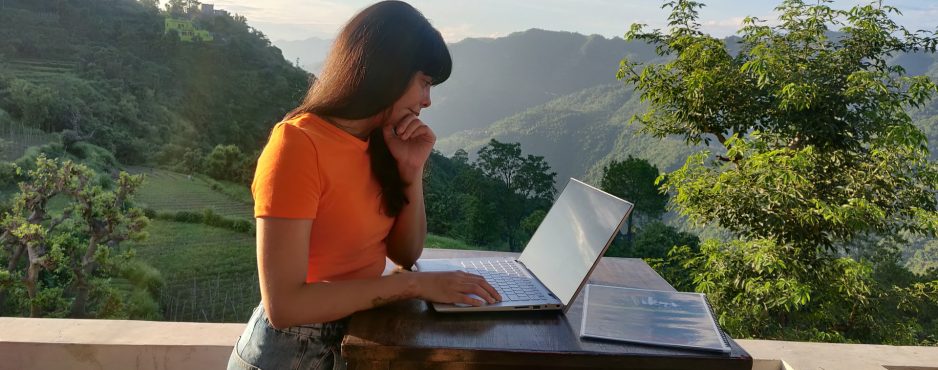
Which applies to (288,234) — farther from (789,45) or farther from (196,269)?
(196,269)

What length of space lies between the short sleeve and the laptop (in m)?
0.25

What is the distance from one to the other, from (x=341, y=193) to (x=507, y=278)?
1.28ft

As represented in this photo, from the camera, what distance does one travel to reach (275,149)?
933mm

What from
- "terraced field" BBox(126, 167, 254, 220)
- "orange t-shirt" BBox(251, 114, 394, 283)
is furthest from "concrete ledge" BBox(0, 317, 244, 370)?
"terraced field" BBox(126, 167, 254, 220)

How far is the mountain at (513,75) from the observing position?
600 centimetres

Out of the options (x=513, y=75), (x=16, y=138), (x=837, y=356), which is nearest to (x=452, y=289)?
→ (x=837, y=356)

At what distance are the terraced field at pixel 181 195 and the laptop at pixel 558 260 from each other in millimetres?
3659

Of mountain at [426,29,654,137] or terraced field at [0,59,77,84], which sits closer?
terraced field at [0,59,77,84]

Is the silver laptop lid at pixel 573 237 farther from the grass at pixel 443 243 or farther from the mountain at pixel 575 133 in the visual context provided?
the mountain at pixel 575 133

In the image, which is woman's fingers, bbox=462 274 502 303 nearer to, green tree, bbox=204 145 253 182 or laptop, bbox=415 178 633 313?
laptop, bbox=415 178 633 313

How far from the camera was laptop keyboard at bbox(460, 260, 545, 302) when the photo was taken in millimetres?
1122

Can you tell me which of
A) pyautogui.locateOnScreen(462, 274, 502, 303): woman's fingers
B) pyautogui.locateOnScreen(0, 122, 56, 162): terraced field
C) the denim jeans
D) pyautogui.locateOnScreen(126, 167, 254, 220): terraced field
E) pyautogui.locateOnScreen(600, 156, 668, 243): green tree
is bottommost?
pyautogui.locateOnScreen(126, 167, 254, 220): terraced field

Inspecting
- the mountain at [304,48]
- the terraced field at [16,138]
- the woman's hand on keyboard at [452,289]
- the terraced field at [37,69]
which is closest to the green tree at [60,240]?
the terraced field at [16,138]

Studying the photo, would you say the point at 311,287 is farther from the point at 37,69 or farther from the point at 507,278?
the point at 37,69
